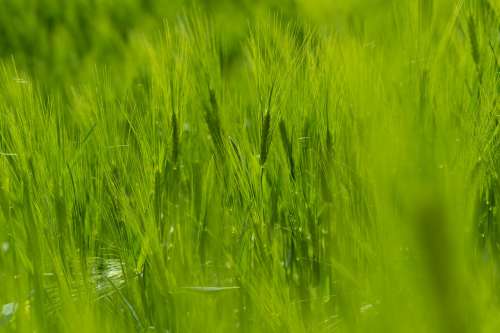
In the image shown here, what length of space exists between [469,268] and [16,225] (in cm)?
62

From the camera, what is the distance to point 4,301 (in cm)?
107

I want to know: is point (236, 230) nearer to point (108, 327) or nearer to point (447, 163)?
point (108, 327)

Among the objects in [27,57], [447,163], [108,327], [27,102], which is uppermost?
[27,57]

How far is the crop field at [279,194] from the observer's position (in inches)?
28.8

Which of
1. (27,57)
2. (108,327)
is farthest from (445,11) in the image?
(27,57)

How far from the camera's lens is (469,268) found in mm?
719

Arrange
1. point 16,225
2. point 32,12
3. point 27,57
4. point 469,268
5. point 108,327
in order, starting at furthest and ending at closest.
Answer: point 32,12, point 27,57, point 16,225, point 108,327, point 469,268

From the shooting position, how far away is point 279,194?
3.65 ft

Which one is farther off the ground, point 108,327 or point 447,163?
point 447,163

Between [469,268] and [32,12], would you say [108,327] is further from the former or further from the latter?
[32,12]

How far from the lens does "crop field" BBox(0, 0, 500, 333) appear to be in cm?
73

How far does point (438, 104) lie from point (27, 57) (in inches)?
89.5

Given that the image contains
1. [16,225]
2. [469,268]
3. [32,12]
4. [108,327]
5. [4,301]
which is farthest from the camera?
[32,12]

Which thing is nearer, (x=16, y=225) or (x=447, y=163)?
(x=447, y=163)
